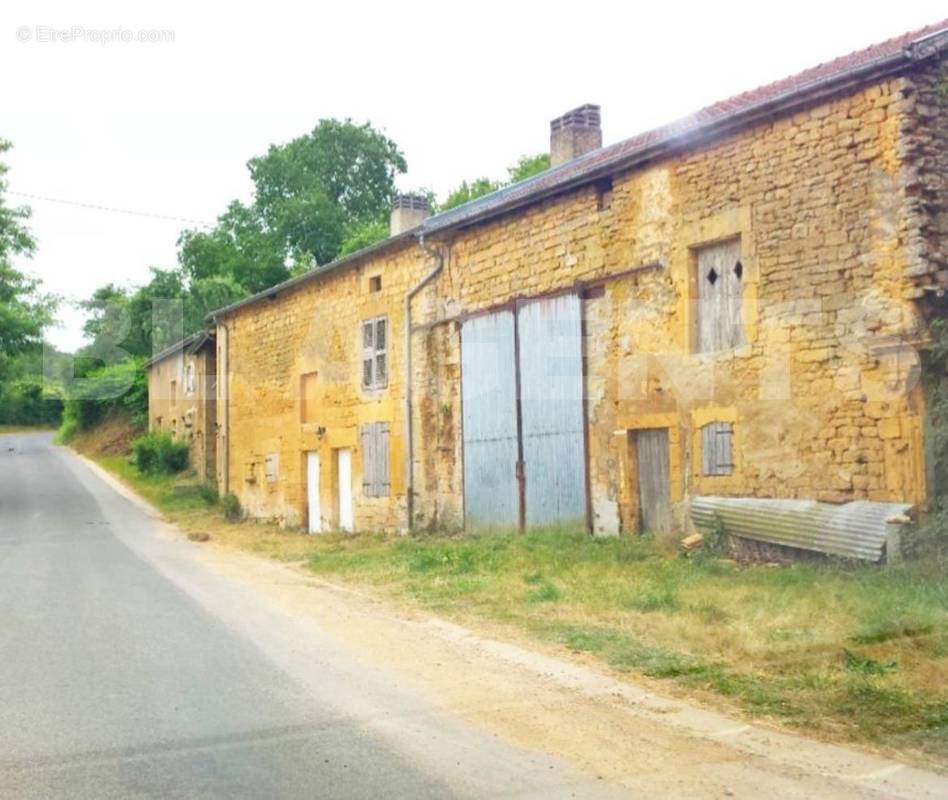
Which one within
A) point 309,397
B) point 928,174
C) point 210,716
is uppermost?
point 928,174

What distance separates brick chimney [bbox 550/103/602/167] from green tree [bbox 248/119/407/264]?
29213mm

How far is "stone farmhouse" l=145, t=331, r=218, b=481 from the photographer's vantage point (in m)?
32.7

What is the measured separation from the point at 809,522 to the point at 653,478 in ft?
9.52

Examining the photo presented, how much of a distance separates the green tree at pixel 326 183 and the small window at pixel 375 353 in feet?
101

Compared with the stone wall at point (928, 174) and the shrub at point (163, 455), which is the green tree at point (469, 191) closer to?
the shrub at point (163, 455)

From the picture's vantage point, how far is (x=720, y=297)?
1286 centimetres

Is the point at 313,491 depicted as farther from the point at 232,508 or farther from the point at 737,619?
the point at 737,619

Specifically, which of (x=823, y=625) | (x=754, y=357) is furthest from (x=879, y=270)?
(x=823, y=625)

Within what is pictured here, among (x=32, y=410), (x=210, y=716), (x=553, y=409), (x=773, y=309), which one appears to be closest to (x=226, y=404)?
(x=553, y=409)

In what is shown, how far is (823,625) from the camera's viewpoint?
Result: 8469 millimetres

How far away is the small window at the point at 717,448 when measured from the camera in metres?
12.6

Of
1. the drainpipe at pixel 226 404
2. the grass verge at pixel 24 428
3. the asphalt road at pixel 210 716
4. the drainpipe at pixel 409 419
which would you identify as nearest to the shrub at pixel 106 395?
the grass verge at pixel 24 428

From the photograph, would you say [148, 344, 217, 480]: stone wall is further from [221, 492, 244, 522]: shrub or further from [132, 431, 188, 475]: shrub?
[221, 492, 244, 522]: shrub

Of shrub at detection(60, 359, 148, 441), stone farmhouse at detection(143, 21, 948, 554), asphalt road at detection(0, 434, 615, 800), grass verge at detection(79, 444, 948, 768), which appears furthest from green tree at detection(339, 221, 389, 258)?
asphalt road at detection(0, 434, 615, 800)
